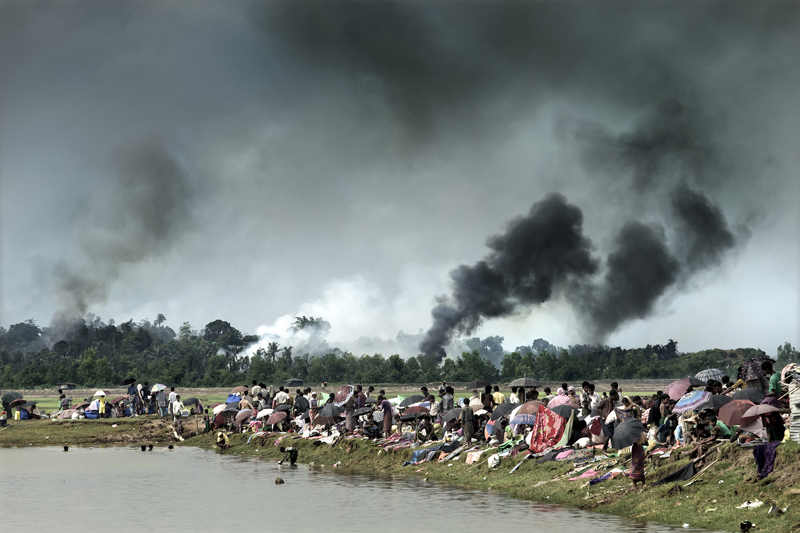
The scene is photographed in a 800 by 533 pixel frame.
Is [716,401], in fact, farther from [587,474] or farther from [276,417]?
[276,417]

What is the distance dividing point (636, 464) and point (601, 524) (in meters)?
2.48

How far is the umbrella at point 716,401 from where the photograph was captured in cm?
2206

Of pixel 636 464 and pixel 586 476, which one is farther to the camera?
pixel 586 476

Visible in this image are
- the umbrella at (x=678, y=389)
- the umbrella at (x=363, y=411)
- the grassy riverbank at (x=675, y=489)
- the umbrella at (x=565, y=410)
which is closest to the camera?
the grassy riverbank at (x=675, y=489)

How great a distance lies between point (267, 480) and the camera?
30.4 metres

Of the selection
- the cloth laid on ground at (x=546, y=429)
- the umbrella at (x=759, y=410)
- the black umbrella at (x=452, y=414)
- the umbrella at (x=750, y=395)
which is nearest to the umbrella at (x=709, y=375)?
the cloth laid on ground at (x=546, y=429)

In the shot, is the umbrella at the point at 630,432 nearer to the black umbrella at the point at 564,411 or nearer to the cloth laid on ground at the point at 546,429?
the black umbrella at the point at 564,411

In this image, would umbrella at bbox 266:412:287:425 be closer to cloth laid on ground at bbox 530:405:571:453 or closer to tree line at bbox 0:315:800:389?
cloth laid on ground at bbox 530:405:571:453

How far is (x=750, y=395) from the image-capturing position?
2220 cm

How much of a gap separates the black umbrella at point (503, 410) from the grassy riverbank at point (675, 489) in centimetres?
172

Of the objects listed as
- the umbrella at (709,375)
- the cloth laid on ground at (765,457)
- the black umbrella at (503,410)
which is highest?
the umbrella at (709,375)

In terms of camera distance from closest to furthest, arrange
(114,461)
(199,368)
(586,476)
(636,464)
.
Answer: (636,464) < (586,476) < (114,461) < (199,368)

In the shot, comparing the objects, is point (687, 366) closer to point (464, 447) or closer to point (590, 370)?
point (590, 370)

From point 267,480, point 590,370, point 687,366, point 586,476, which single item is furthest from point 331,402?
point 687,366
